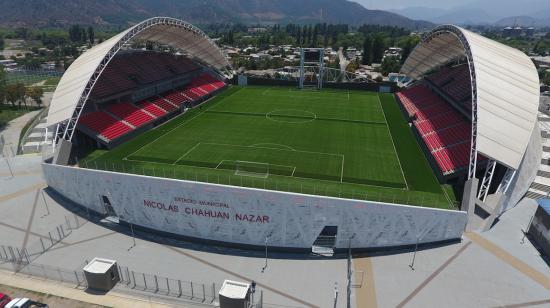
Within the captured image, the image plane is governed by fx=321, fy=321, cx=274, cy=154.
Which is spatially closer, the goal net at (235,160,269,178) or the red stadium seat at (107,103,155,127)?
the goal net at (235,160,269,178)

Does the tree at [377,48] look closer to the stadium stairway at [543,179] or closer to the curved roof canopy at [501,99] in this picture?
the curved roof canopy at [501,99]

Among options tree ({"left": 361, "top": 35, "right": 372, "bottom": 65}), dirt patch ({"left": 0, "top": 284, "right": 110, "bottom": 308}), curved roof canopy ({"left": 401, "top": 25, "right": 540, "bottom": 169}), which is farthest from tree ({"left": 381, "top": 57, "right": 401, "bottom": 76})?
dirt patch ({"left": 0, "top": 284, "right": 110, "bottom": 308})

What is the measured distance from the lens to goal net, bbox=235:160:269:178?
113ft

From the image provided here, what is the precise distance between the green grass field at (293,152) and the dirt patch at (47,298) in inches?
502

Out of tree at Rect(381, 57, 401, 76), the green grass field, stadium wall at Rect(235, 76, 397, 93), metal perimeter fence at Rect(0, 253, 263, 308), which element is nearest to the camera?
metal perimeter fence at Rect(0, 253, 263, 308)

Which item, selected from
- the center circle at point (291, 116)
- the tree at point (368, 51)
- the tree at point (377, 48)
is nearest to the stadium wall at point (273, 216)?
the center circle at point (291, 116)

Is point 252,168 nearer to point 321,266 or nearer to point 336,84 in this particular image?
point 321,266

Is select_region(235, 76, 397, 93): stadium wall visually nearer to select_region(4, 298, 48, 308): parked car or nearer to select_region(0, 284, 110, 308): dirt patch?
select_region(0, 284, 110, 308): dirt patch

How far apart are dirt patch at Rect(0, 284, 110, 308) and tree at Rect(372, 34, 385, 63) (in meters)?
133

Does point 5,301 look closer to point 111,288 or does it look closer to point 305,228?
point 111,288

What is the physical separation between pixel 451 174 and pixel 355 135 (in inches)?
652

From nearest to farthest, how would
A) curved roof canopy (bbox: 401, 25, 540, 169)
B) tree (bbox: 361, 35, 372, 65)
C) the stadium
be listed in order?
the stadium → curved roof canopy (bbox: 401, 25, 540, 169) → tree (bbox: 361, 35, 372, 65)

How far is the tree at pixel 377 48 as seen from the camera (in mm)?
131250

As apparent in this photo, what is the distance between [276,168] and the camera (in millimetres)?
36156
